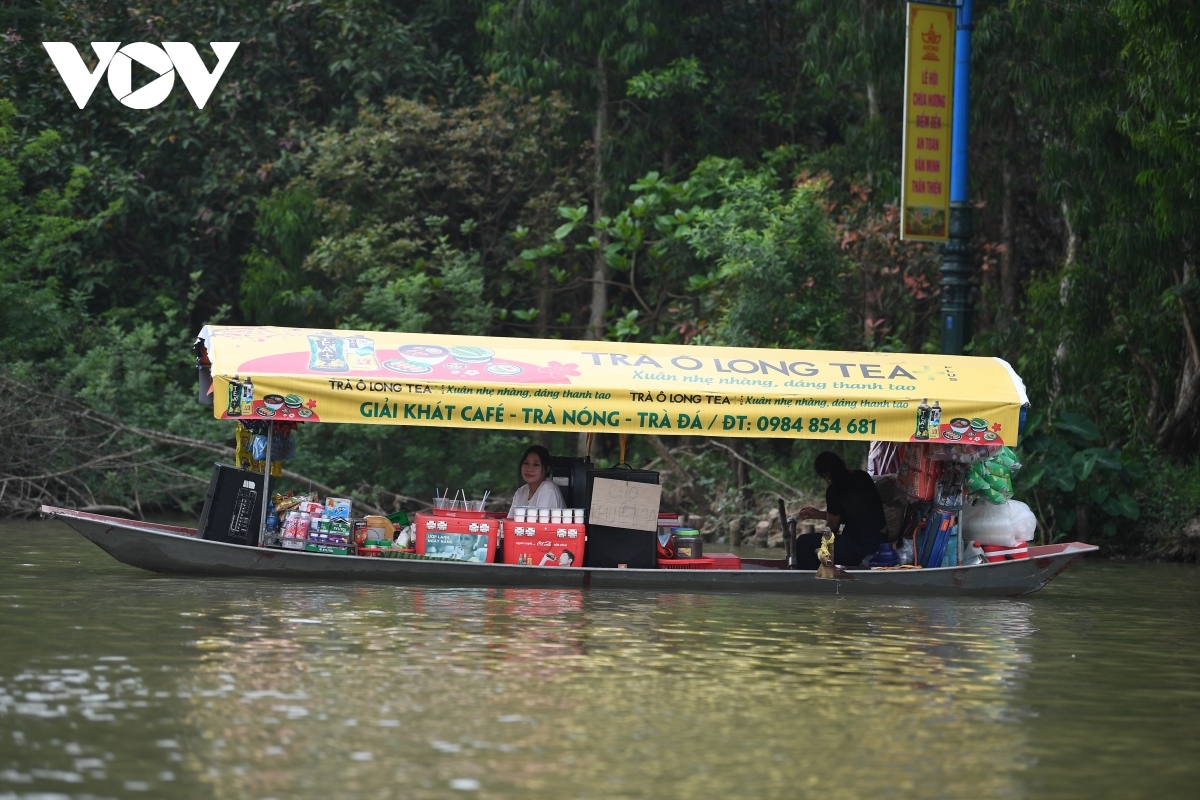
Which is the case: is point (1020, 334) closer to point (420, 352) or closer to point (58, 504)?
point (420, 352)

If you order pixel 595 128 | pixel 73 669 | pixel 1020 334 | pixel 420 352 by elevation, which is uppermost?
pixel 595 128

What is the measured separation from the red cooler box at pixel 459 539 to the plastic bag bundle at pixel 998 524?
442 cm

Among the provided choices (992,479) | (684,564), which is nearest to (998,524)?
(992,479)

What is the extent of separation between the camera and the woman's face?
1432cm

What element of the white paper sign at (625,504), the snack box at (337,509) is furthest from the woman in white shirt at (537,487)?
the snack box at (337,509)

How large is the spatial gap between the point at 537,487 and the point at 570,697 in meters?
6.16

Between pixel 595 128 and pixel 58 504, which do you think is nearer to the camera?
pixel 58 504

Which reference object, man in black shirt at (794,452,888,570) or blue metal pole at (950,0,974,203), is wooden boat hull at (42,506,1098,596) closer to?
man in black shirt at (794,452,888,570)

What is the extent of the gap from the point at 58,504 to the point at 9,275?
4528 mm

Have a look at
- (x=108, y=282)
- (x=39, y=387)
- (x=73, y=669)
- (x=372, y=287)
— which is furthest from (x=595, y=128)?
(x=73, y=669)

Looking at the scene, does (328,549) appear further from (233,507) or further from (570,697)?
(570,697)

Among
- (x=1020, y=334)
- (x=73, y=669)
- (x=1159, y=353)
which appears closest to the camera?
(x=73, y=669)

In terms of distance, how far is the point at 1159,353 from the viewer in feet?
66.7

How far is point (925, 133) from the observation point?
55.5ft
